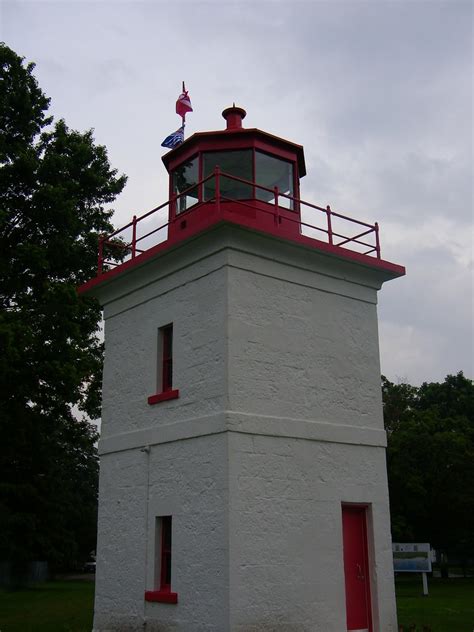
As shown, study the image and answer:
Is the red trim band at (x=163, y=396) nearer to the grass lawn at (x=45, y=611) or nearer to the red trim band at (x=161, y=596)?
the red trim band at (x=161, y=596)

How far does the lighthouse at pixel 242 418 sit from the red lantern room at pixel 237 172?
1.5 inches

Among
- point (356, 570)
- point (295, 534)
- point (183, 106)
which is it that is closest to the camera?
point (295, 534)

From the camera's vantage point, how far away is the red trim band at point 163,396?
12508 mm

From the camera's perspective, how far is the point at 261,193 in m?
13.8

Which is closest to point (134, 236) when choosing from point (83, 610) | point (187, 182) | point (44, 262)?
point (187, 182)

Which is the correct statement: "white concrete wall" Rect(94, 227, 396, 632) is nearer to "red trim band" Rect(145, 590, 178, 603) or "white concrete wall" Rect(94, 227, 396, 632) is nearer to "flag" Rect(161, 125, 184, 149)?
"red trim band" Rect(145, 590, 178, 603)

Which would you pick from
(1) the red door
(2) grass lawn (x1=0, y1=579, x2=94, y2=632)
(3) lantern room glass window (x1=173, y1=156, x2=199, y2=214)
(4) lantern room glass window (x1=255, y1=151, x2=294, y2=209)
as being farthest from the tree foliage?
(3) lantern room glass window (x1=173, y1=156, x2=199, y2=214)

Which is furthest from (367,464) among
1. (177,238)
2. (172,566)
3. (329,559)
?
(177,238)

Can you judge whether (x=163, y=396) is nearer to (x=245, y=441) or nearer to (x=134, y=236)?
(x=245, y=441)

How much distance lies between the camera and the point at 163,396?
41.9ft

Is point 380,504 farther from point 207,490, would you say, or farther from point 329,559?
point 207,490

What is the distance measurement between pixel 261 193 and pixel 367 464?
5458mm

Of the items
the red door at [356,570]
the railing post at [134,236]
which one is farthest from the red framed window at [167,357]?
the red door at [356,570]

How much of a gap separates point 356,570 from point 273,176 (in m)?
7.54
